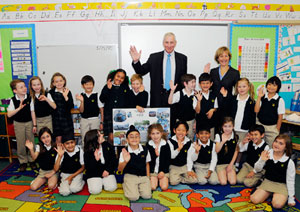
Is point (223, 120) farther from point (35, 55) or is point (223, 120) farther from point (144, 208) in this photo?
point (35, 55)

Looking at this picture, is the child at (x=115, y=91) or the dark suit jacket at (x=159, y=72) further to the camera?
the dark suit jacket at (x=159, y=72)

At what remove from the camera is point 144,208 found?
95.1 inches

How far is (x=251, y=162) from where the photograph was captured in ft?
9.99

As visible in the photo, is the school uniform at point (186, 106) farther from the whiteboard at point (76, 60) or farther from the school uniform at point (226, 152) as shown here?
the whiteboard at point (76, 60)

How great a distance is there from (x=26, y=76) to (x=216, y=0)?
11.4 ft

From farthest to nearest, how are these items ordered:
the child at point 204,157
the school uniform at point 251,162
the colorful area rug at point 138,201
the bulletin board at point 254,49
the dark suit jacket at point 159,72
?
the bulletin board at point 254,49
the dark suit jacket at point 159,72
the child at point 204,157
the school uniform at point 251,162
the colorful area rug at point 138,201

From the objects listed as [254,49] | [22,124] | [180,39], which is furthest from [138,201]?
[254,49]

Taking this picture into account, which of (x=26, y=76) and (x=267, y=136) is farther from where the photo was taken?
(x=26, y=76)

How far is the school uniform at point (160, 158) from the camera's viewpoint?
2.92m

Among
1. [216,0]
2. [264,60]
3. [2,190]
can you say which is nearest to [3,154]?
[2,190]

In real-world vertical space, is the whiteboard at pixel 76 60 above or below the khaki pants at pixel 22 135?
above

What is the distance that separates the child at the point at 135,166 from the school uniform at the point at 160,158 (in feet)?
0.27

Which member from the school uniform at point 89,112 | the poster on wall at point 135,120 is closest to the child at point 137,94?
→ the poster on wall at point 135,120

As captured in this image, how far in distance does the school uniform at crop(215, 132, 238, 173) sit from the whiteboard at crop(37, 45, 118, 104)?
2150mm
